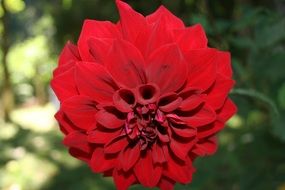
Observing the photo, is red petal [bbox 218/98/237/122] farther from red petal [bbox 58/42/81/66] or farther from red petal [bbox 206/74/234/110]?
red petal [bbox 58/42/81/66]

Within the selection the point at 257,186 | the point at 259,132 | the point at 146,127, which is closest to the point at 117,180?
the point at 146,127

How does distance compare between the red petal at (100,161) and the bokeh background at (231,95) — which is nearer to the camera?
the red petal at (100,161)

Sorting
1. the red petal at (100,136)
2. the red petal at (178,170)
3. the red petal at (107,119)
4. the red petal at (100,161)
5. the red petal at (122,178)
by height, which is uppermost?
the red petal at (107,119)

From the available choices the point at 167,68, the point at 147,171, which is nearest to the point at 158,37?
the point at 167,68

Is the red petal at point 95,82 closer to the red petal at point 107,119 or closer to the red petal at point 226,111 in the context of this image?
the red petal at point 107,119

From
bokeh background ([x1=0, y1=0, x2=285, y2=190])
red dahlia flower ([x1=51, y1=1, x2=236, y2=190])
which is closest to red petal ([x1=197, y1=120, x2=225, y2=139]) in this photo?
red dahlia flower ([x1=51, y1=1, x2=236, y2=190])

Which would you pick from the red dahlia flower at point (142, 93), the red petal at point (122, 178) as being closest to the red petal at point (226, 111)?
the red dahlia flower at point (142, 93)

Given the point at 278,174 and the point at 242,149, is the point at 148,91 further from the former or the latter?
the point at 242,149
